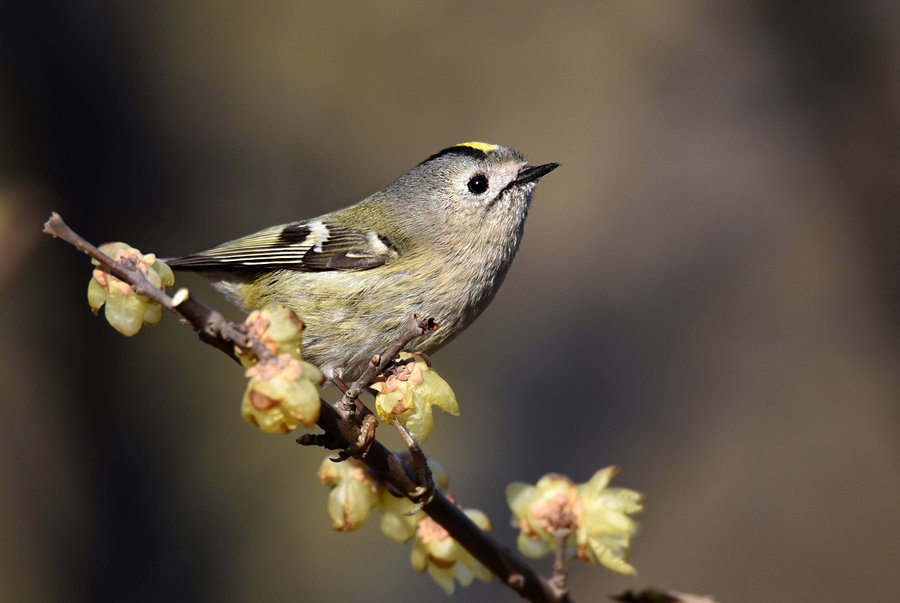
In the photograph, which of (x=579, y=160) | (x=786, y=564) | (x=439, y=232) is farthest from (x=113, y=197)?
(x=786, y=564)

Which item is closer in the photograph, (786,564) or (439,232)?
(439,232)

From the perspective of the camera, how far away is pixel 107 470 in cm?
292

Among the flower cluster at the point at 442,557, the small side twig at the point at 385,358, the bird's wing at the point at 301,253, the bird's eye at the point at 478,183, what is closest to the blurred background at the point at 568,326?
the bird's wing at the point at 301,253

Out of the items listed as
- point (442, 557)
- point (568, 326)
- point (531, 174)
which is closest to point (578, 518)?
point (442, 557)

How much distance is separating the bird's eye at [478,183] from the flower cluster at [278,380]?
1.13m

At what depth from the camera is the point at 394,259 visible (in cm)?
177

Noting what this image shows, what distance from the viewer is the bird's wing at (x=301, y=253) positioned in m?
1.77

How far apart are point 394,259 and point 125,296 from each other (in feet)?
3.10

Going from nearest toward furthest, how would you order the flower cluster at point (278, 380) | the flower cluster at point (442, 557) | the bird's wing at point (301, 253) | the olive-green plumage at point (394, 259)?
the flower cluster at point (278, 380), the flower cluster at point (442, 557), the olive-green plumage at point (394, 259), the bird's wing at point (301, 253)

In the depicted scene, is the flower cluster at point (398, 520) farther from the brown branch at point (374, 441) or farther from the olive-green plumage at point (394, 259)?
the olive-green plumage at point (394, 259)

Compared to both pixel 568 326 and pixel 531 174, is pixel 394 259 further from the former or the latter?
pixel 568 326

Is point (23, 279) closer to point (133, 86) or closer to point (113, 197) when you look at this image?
point (113, 197)

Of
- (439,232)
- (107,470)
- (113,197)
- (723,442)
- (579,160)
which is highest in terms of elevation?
(579,160)

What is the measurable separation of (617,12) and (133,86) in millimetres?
2363
